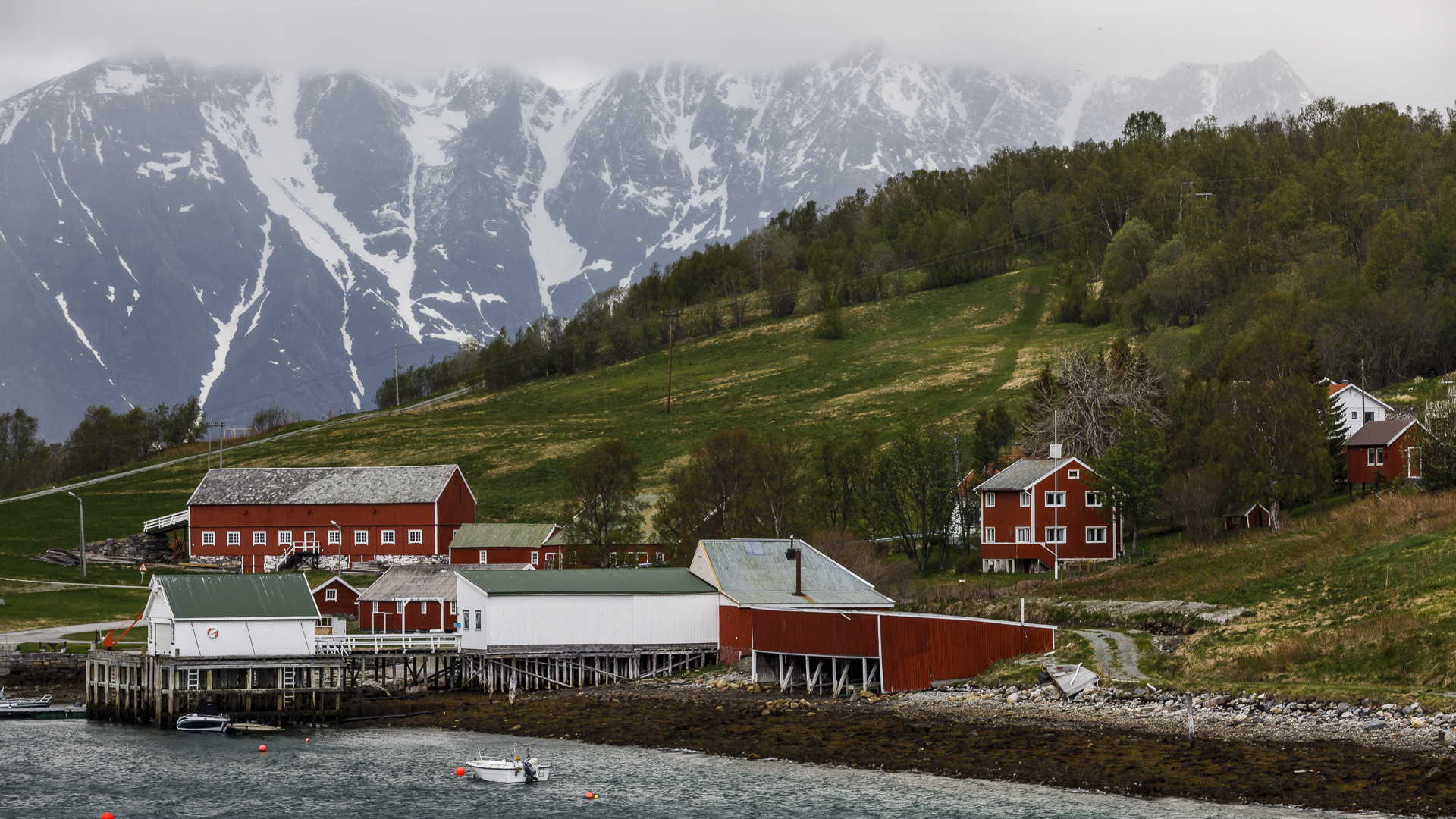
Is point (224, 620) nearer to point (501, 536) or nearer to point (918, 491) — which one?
point (501, 536)

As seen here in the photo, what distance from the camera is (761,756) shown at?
4078 cm

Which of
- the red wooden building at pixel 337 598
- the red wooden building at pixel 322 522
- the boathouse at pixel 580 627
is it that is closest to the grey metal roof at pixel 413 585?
the red wooden building at pixel 337 598

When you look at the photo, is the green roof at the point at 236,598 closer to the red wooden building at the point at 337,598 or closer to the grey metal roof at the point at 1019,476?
the red wooden building at the point at 337,598

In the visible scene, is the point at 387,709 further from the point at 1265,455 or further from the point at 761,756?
the point at 1265,455

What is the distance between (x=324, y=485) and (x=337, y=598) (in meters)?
28.3

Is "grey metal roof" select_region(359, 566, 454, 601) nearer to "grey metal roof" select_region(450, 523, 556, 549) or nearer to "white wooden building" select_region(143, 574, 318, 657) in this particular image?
"white wooden building" select_region(143, 574, 318, 657)

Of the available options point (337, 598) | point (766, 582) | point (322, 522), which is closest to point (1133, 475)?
point (766, 582)

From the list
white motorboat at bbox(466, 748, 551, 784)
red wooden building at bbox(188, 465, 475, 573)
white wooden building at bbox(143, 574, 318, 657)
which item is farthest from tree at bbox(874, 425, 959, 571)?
white motorboat at bbox(466, 748, 551, 784)

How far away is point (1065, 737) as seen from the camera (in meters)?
37.7

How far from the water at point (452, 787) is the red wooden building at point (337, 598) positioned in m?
26.5

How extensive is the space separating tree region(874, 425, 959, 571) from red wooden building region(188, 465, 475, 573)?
37.4 m

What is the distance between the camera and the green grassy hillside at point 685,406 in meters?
113

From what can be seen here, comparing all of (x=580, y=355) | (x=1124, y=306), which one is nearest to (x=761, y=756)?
(x=1124, y=306)

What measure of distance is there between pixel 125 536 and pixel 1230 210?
104 metres
